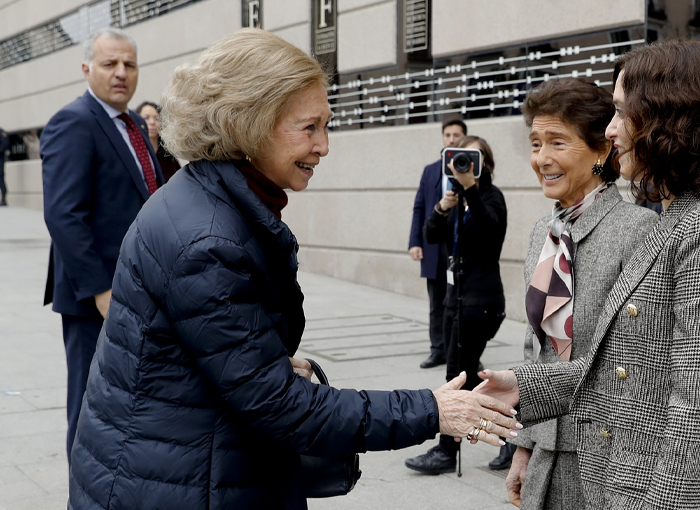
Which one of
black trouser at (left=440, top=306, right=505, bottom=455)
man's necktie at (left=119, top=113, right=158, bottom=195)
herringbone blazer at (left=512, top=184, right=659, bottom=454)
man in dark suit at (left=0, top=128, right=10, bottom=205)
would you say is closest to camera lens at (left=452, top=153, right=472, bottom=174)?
black trouser at (left=440, top=306, right=505, bottom=455)

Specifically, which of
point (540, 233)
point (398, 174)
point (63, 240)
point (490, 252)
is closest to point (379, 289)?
point (398, 174)

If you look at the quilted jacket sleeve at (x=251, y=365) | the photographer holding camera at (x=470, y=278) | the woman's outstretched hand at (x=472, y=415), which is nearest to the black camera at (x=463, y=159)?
the photographer holding camera at (x=470, y=278)

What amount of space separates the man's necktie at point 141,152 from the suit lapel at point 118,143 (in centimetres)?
13

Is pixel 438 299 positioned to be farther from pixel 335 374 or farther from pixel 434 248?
pixel 335 374

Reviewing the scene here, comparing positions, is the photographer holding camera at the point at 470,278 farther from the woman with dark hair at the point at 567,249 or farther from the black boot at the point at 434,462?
the woman with dark hair at the point at 567,249

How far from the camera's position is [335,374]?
6902mm

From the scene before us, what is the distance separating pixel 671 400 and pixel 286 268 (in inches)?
36.5

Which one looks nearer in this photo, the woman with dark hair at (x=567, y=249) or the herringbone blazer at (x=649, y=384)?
the herringbone blazer at (x=649, y=384)

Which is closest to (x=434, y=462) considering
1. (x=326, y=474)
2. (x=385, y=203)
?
(x=326, y=474)

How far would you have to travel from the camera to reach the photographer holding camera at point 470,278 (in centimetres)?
492

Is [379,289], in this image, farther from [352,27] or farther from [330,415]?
[330,415]

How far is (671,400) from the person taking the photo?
1.92 meters

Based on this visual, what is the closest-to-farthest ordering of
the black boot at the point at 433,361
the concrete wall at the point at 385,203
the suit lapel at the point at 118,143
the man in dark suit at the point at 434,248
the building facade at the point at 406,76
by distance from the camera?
the suit lapel at the point at 118,143, the black boot at the point at 433,361, the man in dark suit at the point at 434,248, the building facade at the point at 406,76, the concrete wall at the point at 385,203

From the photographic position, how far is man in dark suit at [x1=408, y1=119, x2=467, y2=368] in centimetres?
751
